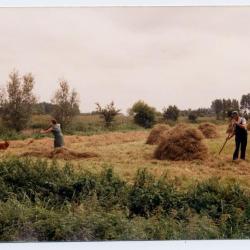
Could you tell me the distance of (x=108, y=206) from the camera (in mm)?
8828

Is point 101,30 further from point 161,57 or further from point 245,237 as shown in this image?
point 245,237

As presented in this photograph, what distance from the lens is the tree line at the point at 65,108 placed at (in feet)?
29.6

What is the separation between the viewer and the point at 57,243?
8.45 metres

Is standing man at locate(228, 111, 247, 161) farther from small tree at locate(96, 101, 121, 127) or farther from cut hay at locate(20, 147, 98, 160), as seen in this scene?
cut hay at locate(20, 147, 98, 160)

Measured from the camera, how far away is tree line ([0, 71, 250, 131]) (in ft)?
29.6

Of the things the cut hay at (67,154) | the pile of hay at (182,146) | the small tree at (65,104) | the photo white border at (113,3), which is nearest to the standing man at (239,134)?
the pile of hay at (182,146)

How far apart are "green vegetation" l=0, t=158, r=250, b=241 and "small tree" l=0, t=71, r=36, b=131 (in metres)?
0.56

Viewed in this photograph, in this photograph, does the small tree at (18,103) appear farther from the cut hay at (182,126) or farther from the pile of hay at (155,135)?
the cut hay at (182,126)

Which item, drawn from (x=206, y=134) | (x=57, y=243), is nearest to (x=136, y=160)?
(x=206, y=134)

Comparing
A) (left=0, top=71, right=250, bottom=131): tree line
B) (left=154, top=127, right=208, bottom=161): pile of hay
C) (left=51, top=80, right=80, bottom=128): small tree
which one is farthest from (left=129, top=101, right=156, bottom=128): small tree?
(left=51, top=80, right=80, bottom=128): small tree

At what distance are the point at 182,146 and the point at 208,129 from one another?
18.0 inches

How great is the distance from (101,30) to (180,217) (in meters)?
2.84

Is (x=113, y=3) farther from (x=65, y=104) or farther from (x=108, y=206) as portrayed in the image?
(x=108, y=206)

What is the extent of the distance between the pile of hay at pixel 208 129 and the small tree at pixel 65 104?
1.82m
